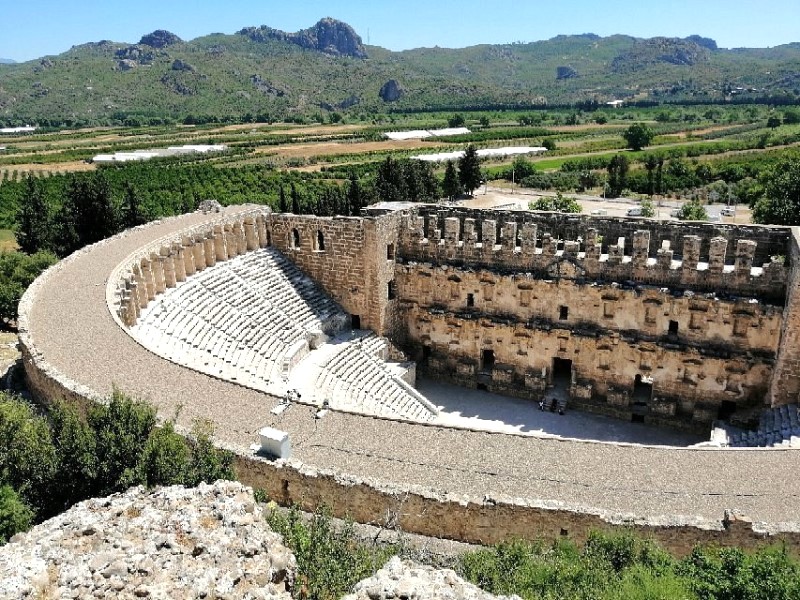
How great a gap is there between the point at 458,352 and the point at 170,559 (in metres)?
19.8

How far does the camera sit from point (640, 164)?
283ft

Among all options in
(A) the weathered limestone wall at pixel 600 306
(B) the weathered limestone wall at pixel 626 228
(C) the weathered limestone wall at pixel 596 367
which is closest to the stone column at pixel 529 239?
(B) the weathered limestone wall at pixel 626 228

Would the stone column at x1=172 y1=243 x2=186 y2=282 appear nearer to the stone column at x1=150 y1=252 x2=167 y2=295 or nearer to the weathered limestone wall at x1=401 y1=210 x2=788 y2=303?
the stone column at x1=150 y1=252 x2=167 y2=295

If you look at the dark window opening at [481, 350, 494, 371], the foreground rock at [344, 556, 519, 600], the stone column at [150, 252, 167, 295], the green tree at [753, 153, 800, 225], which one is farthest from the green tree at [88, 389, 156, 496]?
the green tree at [753, 153, 800, 225]

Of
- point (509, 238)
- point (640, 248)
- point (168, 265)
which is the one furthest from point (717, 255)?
point (168, 265)

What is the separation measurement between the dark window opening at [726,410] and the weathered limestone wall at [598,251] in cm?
395

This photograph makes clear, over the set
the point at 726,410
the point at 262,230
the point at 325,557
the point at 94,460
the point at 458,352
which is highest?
the point at 262,230

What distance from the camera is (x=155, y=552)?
796 cm

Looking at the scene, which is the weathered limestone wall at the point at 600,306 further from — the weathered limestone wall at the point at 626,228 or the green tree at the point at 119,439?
the green tree at the point at 119,439

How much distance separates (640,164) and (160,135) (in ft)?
331

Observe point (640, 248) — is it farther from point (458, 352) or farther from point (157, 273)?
point (157, 273)

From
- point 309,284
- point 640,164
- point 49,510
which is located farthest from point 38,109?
point 49,510

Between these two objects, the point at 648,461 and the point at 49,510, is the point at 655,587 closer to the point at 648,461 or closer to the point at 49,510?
the point at 648,461

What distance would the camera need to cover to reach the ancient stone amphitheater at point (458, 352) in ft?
42.9
